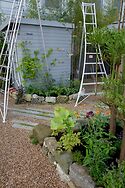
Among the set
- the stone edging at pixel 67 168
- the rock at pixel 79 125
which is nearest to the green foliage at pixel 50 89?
the rock at pixel 79 125

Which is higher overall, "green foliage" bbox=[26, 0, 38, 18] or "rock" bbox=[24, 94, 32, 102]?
"green foliage" bbox=[26, 0, 38, 18]

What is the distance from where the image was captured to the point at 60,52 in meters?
6.50

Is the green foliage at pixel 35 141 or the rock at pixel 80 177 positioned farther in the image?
the green foliage at pixel 35 141

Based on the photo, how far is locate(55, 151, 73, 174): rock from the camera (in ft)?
7.48

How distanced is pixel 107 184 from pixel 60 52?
5.03 metres

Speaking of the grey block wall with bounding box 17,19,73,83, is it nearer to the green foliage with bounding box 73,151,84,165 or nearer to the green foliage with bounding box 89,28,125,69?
the green foliage with bounding box 89,28,125,69

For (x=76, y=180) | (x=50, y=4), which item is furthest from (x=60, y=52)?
(x=76, y=180)

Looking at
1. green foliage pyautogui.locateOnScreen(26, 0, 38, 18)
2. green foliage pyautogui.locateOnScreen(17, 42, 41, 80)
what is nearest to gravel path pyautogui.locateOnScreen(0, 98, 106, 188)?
green foliage pyautogui.locateOnScreen(17, 42, 41, 80)

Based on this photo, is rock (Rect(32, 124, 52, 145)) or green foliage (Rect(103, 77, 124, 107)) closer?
green foliage (Rect(103, 77, 124, 107))

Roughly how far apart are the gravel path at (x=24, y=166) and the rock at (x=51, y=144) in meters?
0.14

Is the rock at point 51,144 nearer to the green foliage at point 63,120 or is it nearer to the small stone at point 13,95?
the green foliage at point 63,120

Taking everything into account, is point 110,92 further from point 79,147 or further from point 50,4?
point 50,4

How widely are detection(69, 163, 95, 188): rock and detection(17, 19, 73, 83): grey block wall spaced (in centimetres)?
418

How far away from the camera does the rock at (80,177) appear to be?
6.42 ft
